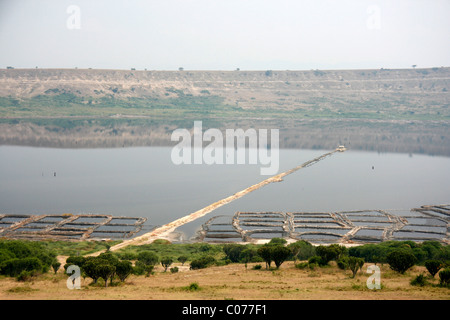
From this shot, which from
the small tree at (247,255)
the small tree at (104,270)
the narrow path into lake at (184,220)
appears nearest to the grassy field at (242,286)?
the small tree at (104,270)

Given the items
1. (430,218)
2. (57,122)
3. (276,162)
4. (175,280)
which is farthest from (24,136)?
(175,280)

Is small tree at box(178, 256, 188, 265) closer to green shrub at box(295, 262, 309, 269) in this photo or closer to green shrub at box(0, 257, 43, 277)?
green shrub at box(295, 262, 309, 269)

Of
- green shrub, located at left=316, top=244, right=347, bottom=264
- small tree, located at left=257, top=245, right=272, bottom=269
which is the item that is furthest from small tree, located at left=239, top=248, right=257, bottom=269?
green shrub, located at left=316, top=244, right=347, bottom=264

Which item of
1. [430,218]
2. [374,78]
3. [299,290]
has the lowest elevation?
[430,218]

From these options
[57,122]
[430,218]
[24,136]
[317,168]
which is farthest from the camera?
[57,122]

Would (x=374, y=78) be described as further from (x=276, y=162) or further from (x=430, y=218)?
(x=430, y=218)

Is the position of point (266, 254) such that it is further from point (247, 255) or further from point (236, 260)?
point (236, 260)
